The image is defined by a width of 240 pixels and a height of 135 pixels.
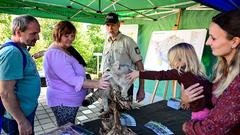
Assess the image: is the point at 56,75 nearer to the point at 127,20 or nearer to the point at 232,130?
the point at 232,130

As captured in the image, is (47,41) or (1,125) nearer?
(1,125)

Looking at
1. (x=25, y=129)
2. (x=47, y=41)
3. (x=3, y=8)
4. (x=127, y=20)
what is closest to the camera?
(x=25, y=129)

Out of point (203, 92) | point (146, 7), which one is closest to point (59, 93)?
point (203, 92)

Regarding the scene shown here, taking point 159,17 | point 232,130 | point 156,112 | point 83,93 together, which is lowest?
point 156,112

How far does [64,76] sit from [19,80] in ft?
0.90

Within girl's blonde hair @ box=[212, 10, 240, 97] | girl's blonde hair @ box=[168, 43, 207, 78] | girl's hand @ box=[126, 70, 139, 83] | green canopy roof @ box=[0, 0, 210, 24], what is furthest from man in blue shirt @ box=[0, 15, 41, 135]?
green canopy roof @ box=[0, 0, 210, 24]

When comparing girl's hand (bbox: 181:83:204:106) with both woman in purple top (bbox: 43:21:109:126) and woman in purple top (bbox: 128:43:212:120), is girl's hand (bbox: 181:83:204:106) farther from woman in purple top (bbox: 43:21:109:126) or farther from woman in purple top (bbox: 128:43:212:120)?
woman in purple top (bbox: 43:21:109:126)

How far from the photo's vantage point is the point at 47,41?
805 cm

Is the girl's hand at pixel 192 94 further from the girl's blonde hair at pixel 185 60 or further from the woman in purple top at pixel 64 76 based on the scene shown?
the woman in purple top at pixel 64 76

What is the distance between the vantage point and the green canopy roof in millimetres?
3281

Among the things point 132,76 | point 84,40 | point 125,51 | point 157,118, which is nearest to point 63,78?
point 132,76

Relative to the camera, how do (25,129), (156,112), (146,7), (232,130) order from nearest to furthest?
(232,130), (25,129), (156,112), (146,7)

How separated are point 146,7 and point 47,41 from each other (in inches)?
211

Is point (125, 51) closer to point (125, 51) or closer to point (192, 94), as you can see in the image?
point (125, 51)
